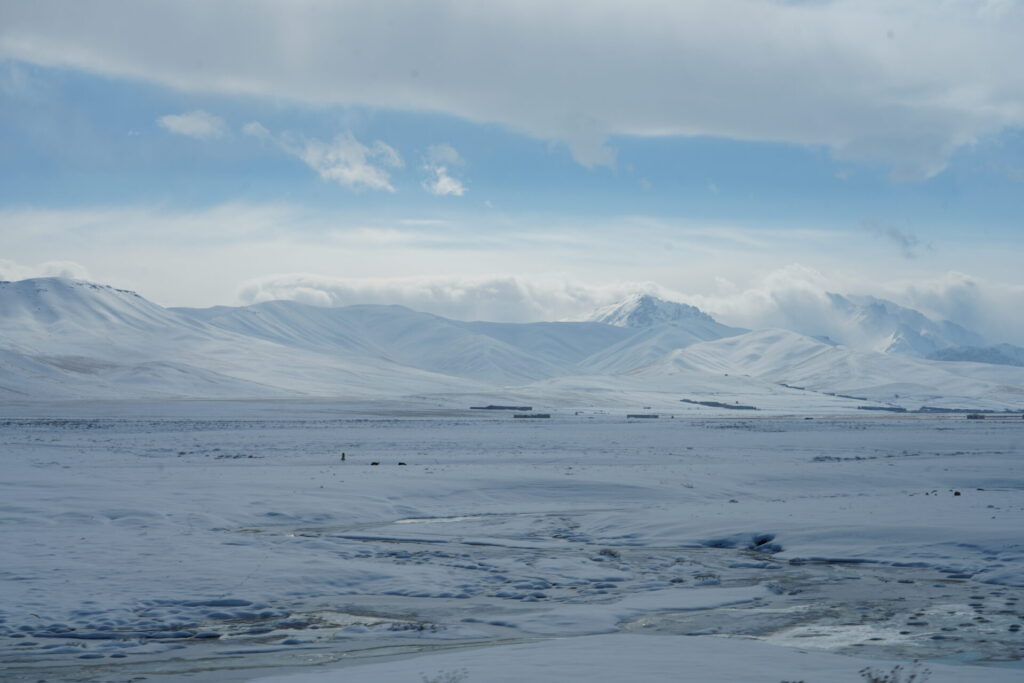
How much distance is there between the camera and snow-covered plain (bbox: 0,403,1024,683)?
425 inches

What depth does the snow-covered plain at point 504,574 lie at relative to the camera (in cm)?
1079

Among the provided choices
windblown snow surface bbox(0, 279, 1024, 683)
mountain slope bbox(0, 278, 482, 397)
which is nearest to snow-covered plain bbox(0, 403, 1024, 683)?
windblown snow surface bbox(0, 279, 1024, 683)

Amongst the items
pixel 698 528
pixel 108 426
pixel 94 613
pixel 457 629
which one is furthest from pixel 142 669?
pixel 108 426

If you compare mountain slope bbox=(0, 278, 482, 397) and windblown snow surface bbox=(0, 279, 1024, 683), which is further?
mountain slope bbox=(0, 278, 482, 397)

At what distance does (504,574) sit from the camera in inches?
611

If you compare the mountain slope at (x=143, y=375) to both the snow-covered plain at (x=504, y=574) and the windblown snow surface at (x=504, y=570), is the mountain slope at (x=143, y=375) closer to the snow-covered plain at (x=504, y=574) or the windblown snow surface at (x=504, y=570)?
the windblown snow surface at (x=504, y=570)

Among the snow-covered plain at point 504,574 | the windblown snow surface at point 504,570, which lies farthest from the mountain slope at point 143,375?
the snow-covered plain at point 504,574

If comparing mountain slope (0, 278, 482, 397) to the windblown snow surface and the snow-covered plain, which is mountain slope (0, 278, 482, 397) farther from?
the snow-covered plain

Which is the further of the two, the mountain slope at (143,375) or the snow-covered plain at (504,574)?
the mountain slope at (143,375)

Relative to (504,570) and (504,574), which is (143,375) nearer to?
(504,570)

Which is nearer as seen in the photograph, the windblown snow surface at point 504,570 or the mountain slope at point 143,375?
the windblown snow surface at point 504,570

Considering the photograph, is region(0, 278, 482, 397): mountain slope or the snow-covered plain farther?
region(0, 278, 482, 397): mountain slope

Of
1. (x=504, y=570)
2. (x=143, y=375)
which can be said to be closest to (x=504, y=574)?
(x=504, y=570)

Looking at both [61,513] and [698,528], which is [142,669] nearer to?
[61,513]
